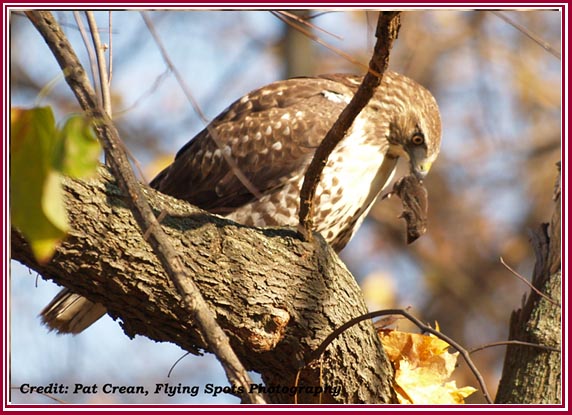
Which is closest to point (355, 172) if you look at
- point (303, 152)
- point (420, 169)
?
point (303, 152)

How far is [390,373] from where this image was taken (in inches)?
138

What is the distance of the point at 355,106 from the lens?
2855 mm

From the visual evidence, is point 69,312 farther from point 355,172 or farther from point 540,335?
point 540,335

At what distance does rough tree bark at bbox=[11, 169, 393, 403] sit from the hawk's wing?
3.75 ft

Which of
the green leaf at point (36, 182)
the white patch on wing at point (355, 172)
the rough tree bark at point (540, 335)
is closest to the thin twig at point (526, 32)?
the green leaf at point (36, 182)

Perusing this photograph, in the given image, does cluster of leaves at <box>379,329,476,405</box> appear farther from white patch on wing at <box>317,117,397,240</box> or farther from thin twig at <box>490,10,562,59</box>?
thin twig at <box>490,10,562,59</box>

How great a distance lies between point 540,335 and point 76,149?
2867mm

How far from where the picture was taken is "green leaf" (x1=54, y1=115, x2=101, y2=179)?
5.04 feet

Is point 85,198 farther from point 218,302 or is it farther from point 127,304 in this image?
point 218,302
